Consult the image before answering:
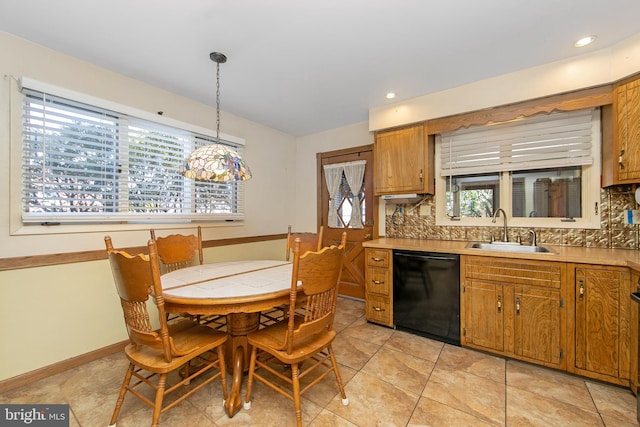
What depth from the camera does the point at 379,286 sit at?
2.85 m

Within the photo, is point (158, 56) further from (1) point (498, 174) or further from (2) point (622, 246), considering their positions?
(2) point (622, 246)

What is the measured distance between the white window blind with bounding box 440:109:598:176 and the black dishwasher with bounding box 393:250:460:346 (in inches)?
44.0

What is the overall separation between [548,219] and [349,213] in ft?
7.32

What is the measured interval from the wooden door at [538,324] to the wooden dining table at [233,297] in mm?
1913

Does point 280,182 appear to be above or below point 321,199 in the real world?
above

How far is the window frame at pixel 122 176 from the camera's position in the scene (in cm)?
191

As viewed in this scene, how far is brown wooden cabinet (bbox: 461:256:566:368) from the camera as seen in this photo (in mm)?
2031

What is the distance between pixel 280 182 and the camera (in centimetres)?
416

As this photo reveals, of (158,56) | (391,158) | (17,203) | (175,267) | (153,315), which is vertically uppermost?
(158,56)

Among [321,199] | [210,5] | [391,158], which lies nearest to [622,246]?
[391,158]

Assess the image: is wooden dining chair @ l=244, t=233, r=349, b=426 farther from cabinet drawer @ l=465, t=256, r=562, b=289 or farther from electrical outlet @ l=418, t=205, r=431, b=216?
electrical outlet @ l=418, t=205, r=431, b=216

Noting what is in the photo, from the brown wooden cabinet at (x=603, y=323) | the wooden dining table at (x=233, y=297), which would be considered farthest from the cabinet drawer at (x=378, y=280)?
the brown wooden cabinet at (x=603, y=323)

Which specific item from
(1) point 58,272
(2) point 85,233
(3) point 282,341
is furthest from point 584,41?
(1) point 58,272

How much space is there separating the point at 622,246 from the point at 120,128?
15.0 ft
